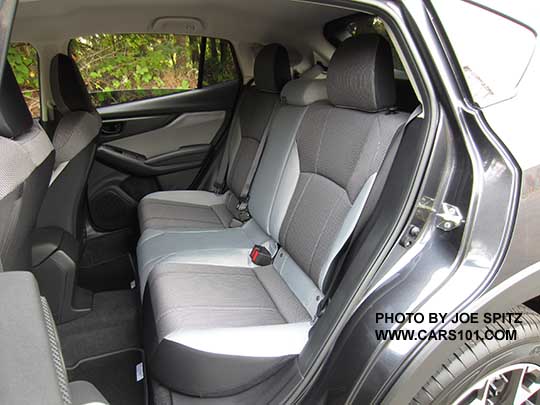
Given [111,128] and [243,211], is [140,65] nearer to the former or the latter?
[111,128]

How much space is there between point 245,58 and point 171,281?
5.26 feet

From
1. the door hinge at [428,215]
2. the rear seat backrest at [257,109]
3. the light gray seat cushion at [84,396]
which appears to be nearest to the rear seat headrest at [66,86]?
the rear seat backrest at [257,109]

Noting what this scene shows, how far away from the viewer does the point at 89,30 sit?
2.27 meters

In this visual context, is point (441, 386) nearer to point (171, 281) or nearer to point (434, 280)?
point (434, 280)

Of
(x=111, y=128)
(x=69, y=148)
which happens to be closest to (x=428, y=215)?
(x=69, y=148)

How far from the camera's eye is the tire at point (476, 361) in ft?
3.83

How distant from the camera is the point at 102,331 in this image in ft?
6.43

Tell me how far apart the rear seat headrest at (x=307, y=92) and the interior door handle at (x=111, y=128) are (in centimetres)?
114

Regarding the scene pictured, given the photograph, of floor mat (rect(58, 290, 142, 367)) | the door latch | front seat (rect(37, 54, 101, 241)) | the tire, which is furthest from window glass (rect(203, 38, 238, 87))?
the tire

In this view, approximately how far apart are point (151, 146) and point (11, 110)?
1642 mm

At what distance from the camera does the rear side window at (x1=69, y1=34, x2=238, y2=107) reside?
2477 millimetres

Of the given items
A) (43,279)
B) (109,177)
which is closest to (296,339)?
(43,279)

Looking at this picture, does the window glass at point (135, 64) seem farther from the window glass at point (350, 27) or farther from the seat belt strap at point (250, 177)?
the window glass at point (350, 27)

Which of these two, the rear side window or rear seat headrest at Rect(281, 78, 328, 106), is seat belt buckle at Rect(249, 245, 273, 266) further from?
the rear side window
